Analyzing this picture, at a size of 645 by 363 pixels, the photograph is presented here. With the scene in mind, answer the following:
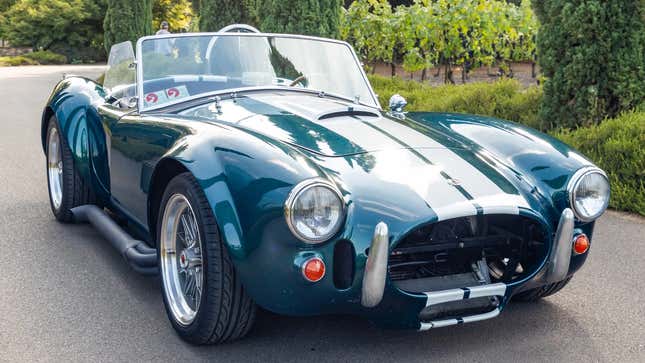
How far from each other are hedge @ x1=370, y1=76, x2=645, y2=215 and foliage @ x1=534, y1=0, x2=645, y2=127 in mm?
240

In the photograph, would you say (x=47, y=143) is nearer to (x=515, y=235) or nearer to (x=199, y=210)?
(x=199, y=210)

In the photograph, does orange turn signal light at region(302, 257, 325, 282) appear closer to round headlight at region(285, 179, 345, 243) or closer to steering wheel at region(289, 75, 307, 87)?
round headlight at region(285, 179, 345, 243)

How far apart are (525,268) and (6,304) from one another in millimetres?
2567

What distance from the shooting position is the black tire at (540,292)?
377 cm

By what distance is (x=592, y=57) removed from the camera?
7270mm

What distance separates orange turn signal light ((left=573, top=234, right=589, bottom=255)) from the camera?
11.1ft

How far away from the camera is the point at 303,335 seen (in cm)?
346

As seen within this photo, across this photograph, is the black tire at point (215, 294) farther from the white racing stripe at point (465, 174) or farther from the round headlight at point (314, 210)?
the white racing stripe at point (465, 174)

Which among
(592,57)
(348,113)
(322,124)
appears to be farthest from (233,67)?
(592,57)

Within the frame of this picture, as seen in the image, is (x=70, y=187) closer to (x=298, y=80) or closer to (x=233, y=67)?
(x=233, y=67)

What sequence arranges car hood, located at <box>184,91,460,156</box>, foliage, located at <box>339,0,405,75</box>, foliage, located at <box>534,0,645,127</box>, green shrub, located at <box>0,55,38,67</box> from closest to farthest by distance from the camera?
car hood, located at <box>184,91,460,156</box> < foliage, located at <box>534,0,645,127</box> < foliage, located at <box>339,0,405,75</box> < green shrub, located at <box>0,55,38,67</box>

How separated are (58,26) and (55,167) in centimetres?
4031

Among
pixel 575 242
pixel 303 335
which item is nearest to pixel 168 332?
pixel 303 335

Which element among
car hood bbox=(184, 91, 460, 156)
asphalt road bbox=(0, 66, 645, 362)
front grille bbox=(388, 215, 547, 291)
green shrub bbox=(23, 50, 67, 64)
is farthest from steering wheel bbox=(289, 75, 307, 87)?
green shrub bbox=(23, 50, 67, 64)
